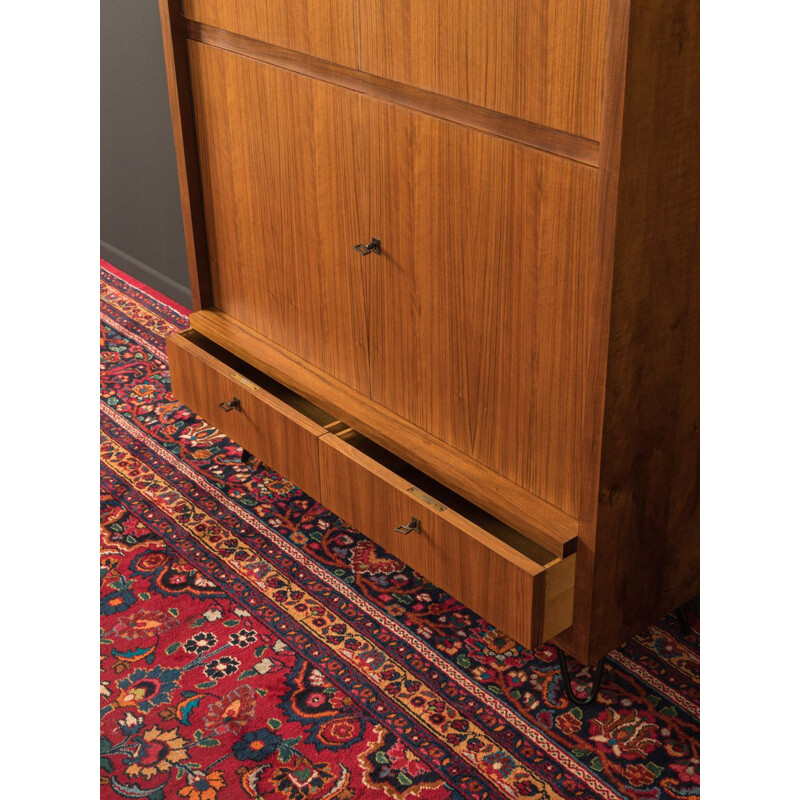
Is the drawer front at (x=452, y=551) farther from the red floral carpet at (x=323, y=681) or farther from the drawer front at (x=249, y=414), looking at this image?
the red floral carpet at (x=323, y=681)

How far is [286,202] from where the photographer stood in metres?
1.72

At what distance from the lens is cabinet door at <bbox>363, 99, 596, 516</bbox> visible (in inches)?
50.1

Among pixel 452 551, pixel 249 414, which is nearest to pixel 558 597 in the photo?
pixel 452 551

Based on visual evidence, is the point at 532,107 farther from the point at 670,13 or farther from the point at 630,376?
the point at 630,376

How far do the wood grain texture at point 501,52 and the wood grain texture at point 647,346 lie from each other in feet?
0.17

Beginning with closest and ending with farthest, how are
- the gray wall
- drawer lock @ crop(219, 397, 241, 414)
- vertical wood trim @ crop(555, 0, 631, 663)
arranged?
vertical wood trim @ crop(555, 0, 631, 663) < drawer lock @ crop(219, 397, 241, 414) < the gray wall

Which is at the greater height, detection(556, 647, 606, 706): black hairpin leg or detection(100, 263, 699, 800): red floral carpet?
detection(556, 647, 606, 706): black hairpin leg

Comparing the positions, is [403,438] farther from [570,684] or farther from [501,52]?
[501,52]

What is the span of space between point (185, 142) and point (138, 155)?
0.98m

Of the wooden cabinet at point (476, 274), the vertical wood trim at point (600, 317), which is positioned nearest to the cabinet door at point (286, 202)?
the wooden cabinet at point (476, 274)

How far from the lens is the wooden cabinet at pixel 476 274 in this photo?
1.18 m

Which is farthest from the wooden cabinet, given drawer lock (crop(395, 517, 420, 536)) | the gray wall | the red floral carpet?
the gray wall

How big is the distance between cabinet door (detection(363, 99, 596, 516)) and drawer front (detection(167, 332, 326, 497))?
226mm

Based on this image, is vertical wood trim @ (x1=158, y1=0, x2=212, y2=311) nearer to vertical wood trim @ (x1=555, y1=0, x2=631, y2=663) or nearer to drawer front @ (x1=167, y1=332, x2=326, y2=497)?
drawer front @ (x1=167, y1=332, x2=326, y2=497)
